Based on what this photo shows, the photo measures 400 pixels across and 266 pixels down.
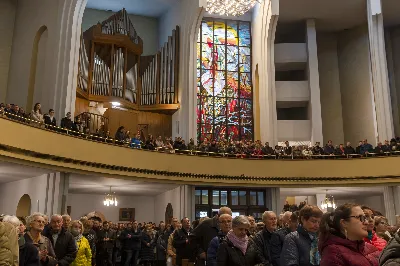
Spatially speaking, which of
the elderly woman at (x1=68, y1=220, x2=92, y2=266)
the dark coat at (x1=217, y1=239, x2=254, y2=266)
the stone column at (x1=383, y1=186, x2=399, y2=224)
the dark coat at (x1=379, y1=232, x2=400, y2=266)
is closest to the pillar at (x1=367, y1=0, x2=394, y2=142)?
the stone column at (x1=383, y1=186, x2=399, y2=224)

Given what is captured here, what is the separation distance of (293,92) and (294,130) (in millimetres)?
2010

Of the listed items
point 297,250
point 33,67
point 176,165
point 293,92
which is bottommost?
point 297,250

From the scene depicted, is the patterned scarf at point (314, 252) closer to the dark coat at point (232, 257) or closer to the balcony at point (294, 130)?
the dark coat at point (232, 257)

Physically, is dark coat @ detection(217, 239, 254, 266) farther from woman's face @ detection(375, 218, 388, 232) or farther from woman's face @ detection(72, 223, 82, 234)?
woman's face @ detection(72, 223, 82, 234)

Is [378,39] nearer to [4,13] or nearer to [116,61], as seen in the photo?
[116,61]

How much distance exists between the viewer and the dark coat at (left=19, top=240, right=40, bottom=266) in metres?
4.38

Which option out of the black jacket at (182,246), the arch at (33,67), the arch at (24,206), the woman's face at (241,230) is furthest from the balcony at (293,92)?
the woman's face at (241,230)

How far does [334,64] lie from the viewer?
979 inches

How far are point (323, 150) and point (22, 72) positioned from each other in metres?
12.1

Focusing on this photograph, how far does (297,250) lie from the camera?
12.1ft

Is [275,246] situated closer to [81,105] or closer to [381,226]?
[381,226]

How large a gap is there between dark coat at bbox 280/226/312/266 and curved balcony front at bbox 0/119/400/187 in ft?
30.5

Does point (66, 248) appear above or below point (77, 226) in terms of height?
below

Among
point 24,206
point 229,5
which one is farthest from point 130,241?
point 229,5
